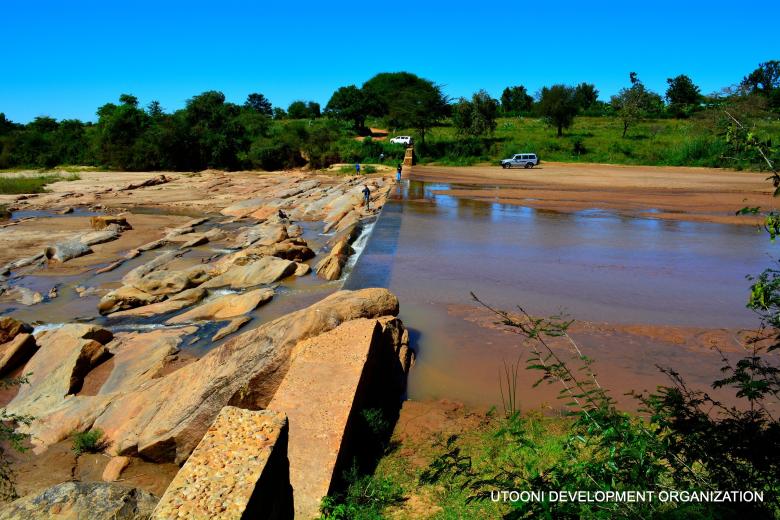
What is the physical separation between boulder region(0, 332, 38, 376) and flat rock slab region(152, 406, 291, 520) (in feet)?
26.2

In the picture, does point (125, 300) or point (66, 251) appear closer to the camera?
point (125, 300)

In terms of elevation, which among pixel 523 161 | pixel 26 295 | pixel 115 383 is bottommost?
pixel 26 295

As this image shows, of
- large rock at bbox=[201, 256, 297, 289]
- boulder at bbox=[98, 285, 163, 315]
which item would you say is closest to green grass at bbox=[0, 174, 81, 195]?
boulder at bbox=[98, 285, 163, 315]

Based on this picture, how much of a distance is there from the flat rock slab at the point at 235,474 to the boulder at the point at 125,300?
1037 centimetres

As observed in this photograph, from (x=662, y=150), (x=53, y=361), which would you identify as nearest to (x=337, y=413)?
(x=53, y=361)

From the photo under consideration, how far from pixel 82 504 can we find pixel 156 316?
8748 mm

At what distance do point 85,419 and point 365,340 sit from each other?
4.04 metres

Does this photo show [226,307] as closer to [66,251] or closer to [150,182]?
[66,251]

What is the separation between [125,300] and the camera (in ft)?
41.5

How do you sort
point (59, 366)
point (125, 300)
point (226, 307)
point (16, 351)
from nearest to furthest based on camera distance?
point (59, 366)
point (16, 351)
point (226, 307)
point (125, 300)

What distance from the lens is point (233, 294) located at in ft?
40.1

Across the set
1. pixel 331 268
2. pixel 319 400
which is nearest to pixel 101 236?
pixel 331 268

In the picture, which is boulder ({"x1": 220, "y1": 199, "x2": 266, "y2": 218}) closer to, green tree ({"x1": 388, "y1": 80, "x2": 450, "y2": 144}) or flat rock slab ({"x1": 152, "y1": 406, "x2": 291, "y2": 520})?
green tree ({"x1": 388, "y1": 80, "x2": 450, "y2": 144})

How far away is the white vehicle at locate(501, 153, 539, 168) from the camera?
42875 millimetres
